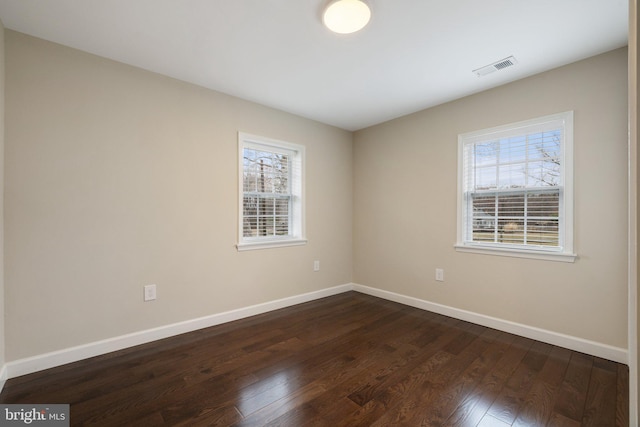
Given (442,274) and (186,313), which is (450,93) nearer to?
(442,274)

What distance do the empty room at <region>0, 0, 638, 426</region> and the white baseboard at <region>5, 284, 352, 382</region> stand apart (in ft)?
0.05

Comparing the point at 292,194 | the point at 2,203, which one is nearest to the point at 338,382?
the point at 292,194

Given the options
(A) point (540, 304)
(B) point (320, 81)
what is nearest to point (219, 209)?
(B) point (320, 81)

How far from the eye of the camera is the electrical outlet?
2.52 metres

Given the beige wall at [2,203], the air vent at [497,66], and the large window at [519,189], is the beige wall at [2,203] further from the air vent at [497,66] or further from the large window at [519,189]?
the large window at [519,189]

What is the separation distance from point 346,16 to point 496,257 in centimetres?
251

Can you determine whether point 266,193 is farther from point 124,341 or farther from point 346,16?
point 346,16

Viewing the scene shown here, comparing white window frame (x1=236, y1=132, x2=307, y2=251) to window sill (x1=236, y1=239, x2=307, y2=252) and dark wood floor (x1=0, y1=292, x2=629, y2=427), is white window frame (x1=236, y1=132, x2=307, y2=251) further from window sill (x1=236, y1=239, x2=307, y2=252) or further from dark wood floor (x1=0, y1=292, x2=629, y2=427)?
dark wood floor (x1=0, y1=292, x2=629, y2=427)

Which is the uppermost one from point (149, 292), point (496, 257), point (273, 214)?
point (273, 214)

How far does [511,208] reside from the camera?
2.80 m

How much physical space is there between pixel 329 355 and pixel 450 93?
2.77 m

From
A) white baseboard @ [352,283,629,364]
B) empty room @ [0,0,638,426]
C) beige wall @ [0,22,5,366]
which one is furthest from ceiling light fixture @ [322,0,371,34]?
white baseboard @ [352,283,629,364]

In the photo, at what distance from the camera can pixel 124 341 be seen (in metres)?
2.40

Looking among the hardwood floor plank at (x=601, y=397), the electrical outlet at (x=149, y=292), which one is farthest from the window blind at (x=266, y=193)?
the hardwood floor plank at (x=601, y=397)
